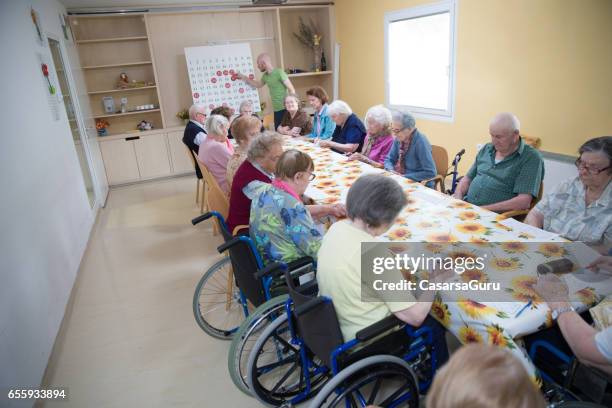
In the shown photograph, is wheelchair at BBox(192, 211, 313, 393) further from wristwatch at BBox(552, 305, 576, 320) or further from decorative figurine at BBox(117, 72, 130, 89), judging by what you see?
decorative figurine at BBox(117, 72, 130, 89)

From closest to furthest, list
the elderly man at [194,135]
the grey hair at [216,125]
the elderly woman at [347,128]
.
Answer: the grey hair at [216,125]
the elderly woman at [347,128]
the elderly man at [194,135]

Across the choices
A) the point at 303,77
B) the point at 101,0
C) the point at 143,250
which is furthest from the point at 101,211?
the point at 303,77

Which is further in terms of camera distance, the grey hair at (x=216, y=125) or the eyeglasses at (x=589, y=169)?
the grey hair at (x=216, y=125)

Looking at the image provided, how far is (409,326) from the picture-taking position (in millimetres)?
1463

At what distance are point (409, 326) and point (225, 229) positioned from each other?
1.08 metres

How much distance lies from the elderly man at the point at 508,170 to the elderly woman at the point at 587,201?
1.04 ft

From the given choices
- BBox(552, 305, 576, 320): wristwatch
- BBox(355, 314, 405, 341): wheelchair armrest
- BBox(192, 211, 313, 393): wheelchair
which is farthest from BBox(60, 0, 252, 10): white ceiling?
BBox(552, 305, 576, 320): wristwatch

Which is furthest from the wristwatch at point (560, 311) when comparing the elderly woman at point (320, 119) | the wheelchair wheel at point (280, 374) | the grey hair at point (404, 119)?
the elderly woman at point (320, 119)

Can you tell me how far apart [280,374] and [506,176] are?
1709mm

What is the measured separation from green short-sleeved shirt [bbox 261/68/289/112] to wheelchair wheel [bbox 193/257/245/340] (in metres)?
3.47

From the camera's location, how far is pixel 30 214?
2400 mm

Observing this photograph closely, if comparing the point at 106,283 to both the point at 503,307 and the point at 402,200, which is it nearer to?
the point at 402,200

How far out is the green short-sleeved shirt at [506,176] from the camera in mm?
2242

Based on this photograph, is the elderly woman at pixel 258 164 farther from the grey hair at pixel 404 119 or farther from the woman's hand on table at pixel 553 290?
the woman's hand on table at pixel 553 290
